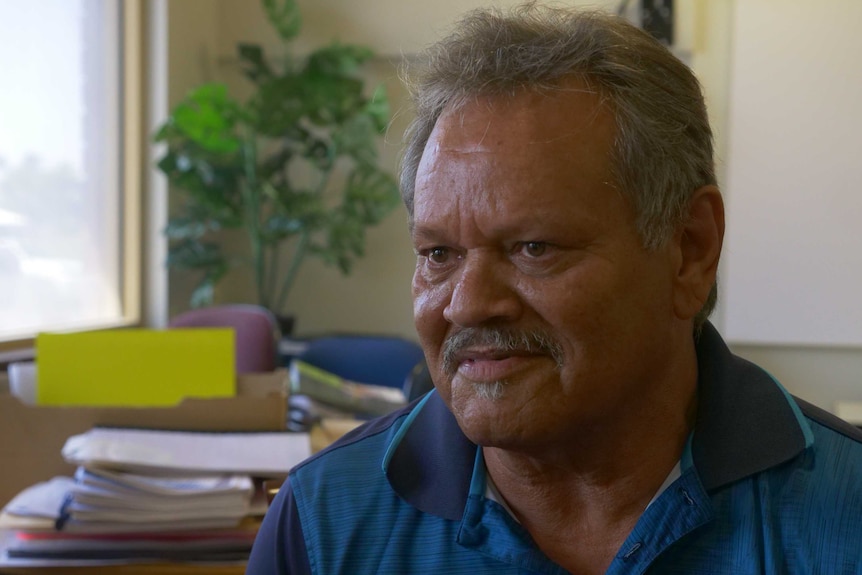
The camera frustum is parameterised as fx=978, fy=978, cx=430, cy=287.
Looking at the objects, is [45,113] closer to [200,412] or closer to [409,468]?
[200,412]

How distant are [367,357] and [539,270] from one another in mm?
2369

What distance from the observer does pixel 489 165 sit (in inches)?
38.9

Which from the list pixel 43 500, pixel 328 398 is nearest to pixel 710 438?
pixel 43 500

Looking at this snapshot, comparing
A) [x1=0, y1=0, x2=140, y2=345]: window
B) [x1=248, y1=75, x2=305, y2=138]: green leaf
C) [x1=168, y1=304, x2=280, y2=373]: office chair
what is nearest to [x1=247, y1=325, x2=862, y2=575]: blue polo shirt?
[x1=168, y1=304, x2=280, y2=373]: office chair

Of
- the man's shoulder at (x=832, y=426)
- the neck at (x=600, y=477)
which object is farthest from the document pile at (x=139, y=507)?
the man's shoulder at (x=832, y=426)

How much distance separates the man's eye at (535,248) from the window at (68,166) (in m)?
2.85

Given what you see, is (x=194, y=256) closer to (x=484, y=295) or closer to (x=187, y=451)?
(x=187, y=451)

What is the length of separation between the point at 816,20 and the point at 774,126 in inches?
19.3

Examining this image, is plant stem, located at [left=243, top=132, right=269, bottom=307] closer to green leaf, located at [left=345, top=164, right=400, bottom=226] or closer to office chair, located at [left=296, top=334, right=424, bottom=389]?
green leaf, located at [left=345, top=164, right=400, bottom=226]

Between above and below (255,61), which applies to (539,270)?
below

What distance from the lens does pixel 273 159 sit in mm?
4371

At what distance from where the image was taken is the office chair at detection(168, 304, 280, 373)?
316cm

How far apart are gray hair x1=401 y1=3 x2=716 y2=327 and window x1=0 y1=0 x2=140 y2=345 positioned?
9.07 ft

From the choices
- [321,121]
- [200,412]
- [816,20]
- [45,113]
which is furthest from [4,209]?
[816,20]
